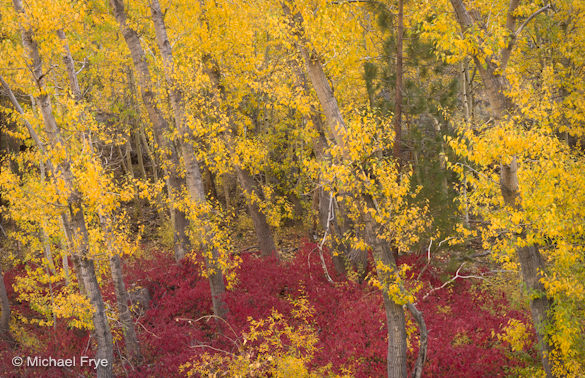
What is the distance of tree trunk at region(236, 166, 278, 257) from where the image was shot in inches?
519

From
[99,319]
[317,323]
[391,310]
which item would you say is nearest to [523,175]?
[391,310]

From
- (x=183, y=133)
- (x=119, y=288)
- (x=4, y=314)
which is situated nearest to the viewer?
(x=119, y=288)

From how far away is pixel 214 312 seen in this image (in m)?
10.5

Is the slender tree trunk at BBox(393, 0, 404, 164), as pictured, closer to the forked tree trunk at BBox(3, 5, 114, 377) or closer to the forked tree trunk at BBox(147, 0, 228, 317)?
the forked tree trunk at BBox(147, 0, 228, 317)

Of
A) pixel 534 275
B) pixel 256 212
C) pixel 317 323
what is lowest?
pixel 317 323

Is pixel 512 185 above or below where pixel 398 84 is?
below

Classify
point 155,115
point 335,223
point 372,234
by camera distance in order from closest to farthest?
point 372,234
point 335,223
point 155,115

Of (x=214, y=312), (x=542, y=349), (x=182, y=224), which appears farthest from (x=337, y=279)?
(x=542, y=349)

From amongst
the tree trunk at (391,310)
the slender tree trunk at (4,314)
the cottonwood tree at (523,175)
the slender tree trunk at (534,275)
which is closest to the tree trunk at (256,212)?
the tree trunk at (391,310)

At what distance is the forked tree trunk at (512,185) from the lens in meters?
6.47

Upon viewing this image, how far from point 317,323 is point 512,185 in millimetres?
5755

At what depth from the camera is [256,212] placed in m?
13.8

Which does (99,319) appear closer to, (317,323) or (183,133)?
(183,133)

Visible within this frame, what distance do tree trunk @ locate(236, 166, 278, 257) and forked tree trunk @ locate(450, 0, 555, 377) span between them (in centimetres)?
782
